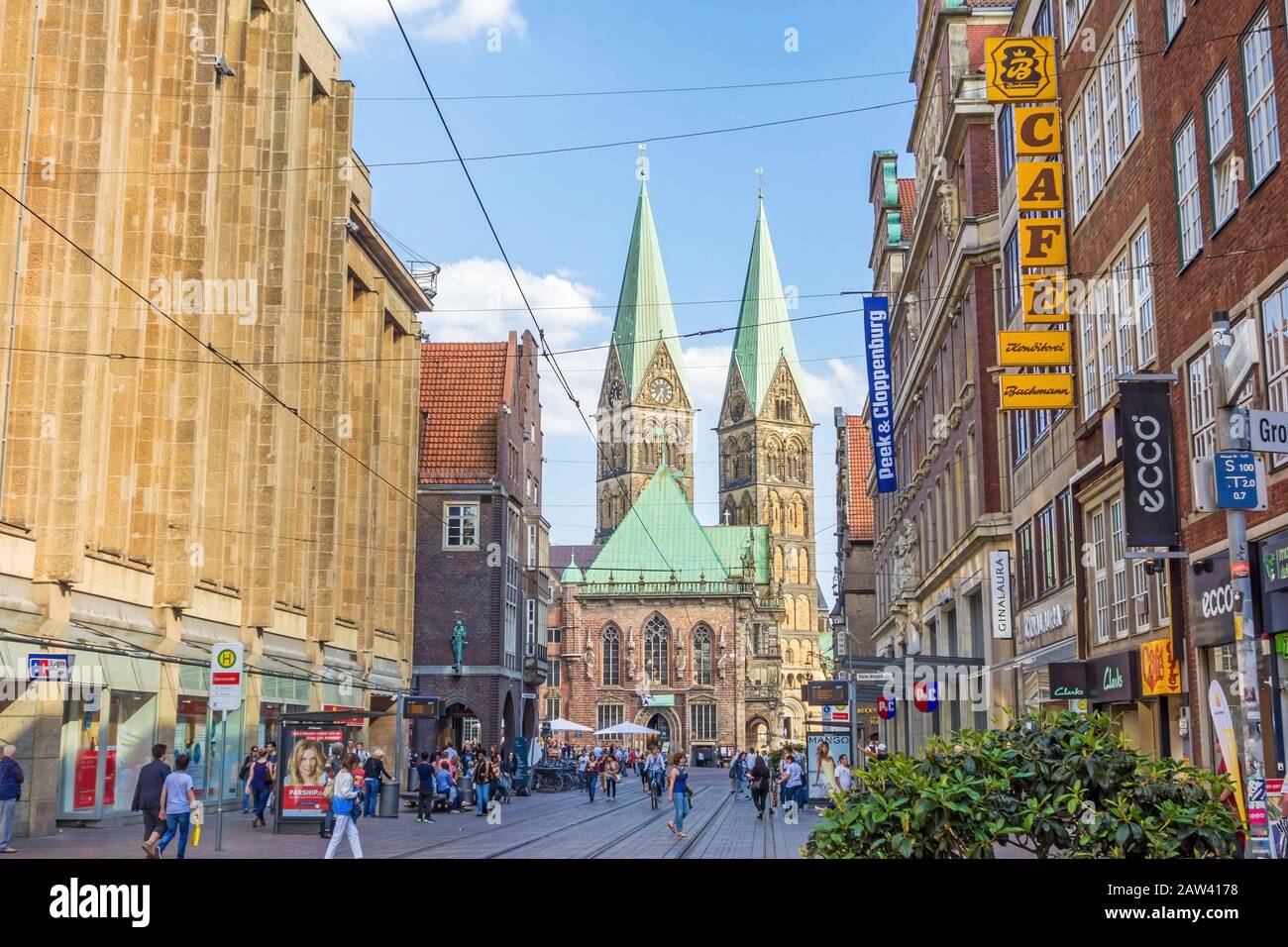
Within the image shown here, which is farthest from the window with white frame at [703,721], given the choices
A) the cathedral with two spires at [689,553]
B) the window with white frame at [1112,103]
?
the window with white frame at [1112,103]

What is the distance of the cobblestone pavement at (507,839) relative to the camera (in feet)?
67.1

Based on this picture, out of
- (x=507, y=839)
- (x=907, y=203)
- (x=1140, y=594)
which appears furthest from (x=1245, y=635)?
(x=907, y=203)

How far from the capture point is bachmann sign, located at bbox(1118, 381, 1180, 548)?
1733 centimetres

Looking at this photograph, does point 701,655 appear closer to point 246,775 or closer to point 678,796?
point 246,775

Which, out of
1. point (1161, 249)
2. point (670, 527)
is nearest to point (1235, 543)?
point (1161, 249)

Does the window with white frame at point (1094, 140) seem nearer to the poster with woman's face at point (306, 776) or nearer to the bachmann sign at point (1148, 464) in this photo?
the bachmann sign at point (1148, 464)

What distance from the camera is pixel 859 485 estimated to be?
72.2 meters

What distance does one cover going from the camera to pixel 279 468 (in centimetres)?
3416

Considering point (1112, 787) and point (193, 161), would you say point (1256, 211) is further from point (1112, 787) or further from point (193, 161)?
point (193, 161)

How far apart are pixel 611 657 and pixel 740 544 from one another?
2726 centimetres

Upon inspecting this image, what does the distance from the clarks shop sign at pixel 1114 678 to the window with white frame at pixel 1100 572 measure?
56 centimetres

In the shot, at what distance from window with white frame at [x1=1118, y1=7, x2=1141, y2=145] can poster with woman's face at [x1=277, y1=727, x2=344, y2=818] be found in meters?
15.7

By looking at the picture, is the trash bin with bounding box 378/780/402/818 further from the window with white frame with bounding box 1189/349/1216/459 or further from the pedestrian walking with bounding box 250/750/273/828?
the window with white frame with bounding box 1189/349/1216/459

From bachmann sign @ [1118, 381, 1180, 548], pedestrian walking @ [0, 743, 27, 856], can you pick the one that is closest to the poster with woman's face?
pedestrian walking @ [0, 743, 27, 856]
